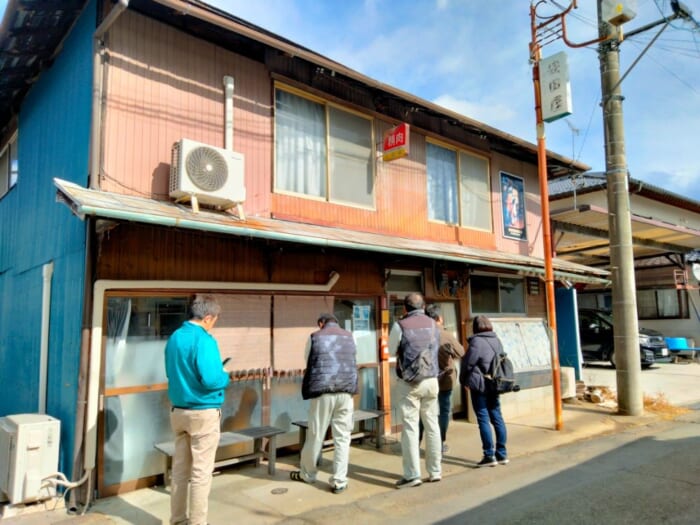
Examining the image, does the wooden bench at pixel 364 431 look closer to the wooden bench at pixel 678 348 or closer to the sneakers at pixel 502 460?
the sneakers at pixel 502 460

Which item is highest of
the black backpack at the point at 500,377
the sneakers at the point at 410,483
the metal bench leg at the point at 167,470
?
the black backpack at the point at 500,377

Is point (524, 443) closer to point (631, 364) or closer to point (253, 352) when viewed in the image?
point (631, 364)

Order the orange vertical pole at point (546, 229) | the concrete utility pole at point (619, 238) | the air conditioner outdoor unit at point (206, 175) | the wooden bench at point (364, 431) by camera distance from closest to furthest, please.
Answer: the air conditioner outdoor unit at point (206, 175) < the wooden bench at point (364, 431) < the orange vertical pole at point (546, 229) < the concrete utility pole at point (619, 238)

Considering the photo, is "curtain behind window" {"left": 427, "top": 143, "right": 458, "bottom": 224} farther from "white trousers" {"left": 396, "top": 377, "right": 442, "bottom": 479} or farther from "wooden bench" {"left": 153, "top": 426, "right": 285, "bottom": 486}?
"wooden bench" {"left": 153, "top": 426, "right": 285, "bottom": 486}

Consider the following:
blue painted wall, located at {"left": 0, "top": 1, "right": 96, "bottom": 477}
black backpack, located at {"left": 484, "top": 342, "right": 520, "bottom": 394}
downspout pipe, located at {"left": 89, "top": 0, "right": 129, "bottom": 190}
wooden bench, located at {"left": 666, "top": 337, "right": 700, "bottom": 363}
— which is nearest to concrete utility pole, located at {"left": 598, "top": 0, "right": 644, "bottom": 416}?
black backpack, located at {"left": 484, "top": 342, "right": 520, "bottom": 394}

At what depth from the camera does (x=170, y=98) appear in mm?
6289

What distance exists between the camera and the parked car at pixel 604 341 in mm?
16484

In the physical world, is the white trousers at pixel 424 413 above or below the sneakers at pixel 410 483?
above

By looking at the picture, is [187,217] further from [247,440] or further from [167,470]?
[167,470]

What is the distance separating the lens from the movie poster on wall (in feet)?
35.6

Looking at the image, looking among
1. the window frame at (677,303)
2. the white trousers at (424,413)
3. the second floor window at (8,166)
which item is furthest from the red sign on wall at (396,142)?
the window frame at (677,303)

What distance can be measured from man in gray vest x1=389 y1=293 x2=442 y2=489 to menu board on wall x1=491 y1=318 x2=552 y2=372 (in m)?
3.99

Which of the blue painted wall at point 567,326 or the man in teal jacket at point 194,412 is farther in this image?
the blue painted wall at point 567,326

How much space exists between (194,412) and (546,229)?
6198 mm
